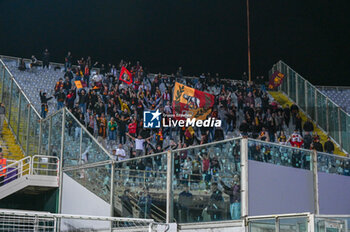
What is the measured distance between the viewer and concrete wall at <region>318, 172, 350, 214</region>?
1166 cm

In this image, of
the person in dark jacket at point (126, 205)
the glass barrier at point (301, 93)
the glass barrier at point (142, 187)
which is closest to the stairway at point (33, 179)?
the glass barrier at point (142, 187)

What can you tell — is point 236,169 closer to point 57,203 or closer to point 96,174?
point 96,174

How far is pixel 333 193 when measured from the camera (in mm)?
11953

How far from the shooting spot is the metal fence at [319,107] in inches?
920

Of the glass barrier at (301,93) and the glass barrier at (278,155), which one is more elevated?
the glass barrier at (301,93)

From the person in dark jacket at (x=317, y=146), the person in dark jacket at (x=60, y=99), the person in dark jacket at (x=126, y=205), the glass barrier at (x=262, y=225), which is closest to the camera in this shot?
the glass barrier at (x=262, y=225)

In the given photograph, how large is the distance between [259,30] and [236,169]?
28492mm

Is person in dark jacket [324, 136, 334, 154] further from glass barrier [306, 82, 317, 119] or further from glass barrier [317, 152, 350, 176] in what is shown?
glass barrier [317, 152, 350, 176]

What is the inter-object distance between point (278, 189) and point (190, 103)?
1341cm

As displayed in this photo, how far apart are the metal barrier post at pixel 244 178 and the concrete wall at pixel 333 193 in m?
2.51

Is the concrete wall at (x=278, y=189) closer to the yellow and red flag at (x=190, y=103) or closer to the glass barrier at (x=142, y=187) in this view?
the glass barrier at (x=142, y=187)

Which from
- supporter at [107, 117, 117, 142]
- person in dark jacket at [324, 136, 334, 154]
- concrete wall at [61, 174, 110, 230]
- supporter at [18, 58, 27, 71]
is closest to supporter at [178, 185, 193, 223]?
concrete wall at [61, 174, 110, 230]

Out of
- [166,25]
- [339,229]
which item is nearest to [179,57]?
[166,25]

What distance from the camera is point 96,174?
13531mm
